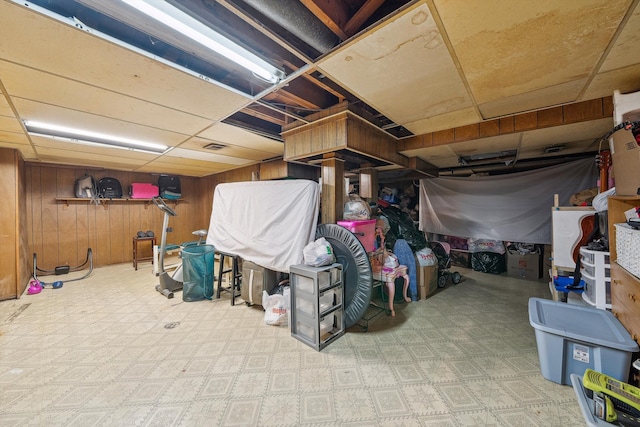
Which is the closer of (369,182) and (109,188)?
(369,182)

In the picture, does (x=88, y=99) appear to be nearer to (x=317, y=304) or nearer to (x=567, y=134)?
(x=317, y=304)

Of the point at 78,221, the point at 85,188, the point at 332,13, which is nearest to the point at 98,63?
the point at 332,13

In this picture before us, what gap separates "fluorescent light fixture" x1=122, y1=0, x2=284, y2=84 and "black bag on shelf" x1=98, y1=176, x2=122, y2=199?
228 inches

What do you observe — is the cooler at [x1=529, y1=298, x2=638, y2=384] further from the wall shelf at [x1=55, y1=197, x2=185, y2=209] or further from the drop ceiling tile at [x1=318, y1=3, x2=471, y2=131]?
the wall shelf at [x1=55, y1=197, x2=185, y2=209]

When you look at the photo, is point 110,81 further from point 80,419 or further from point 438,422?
point 438,422

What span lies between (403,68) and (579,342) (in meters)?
2.18

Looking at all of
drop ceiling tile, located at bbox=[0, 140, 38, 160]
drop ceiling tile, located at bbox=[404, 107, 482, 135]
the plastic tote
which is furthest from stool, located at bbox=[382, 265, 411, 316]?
drop ceiling tile, located at bbox=[0, 140, 38, 160]

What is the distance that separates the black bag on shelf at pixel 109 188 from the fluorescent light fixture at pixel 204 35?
580cm

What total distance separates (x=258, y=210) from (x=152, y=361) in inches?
71.6

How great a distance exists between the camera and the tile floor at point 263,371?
1.46 meters

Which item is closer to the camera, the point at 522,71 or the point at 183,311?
the point at 522,71

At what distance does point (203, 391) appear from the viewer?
1652mm

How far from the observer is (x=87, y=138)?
10.3ft

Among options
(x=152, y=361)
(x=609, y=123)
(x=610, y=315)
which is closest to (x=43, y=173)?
(x=152, y=361)
